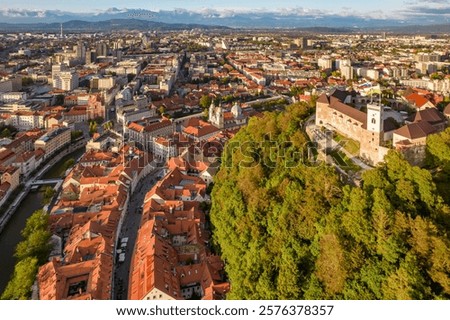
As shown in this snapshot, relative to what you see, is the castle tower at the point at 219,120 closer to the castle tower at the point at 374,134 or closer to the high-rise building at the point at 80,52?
the castle tower at the point at 374,134

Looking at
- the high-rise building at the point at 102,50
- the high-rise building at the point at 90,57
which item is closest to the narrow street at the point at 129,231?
the high-rise building at the point at 90,57

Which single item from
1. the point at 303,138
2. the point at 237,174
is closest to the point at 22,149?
the point at 237,174

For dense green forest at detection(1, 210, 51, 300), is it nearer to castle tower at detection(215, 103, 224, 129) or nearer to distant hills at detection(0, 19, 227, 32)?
distant hills at detection(0, 19, 227, 32)

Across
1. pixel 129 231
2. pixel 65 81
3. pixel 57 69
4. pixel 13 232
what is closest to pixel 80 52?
pixel 57 69

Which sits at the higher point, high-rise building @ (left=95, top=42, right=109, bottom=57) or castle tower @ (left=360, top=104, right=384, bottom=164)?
high-rise building @ (left=95, top=42, right=109, bottom=57)

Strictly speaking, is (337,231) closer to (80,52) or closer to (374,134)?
(374,134)

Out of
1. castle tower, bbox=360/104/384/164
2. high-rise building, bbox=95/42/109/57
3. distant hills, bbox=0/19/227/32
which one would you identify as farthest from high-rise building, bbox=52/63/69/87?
castle tower, bbox=360/104/384/164

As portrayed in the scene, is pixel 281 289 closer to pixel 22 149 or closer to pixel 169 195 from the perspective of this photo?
pixel 169 195

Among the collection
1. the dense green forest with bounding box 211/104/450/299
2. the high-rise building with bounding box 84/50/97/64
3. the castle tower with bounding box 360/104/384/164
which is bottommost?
the dense green forest with bounding box 211/104/450/299
